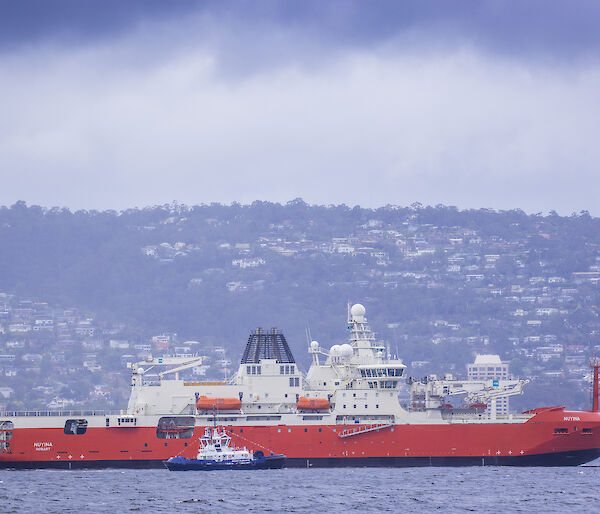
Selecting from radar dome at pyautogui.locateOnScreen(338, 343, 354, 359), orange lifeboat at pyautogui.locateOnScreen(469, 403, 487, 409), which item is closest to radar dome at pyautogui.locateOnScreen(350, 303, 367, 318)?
radar dome at pyautogui.locateOnScreen(338, 343, 354, 359)

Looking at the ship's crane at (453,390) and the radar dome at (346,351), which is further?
the radar dome at (346,351)

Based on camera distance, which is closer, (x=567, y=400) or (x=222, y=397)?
(x=222, y=397)

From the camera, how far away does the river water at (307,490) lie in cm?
6869

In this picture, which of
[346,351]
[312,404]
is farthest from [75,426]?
[346,351]

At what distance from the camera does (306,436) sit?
8575 centimetres

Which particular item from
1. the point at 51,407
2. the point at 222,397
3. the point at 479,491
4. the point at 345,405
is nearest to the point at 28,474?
the point at 222,397

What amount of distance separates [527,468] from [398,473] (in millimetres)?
7600

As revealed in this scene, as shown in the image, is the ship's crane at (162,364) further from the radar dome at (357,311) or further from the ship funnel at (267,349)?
the radar dome at (357,311)

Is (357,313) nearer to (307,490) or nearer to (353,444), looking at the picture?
(353,444)

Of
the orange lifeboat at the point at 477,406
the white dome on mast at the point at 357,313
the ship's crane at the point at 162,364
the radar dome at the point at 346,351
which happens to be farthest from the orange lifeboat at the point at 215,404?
the orange lifeboat at the point at 477,406

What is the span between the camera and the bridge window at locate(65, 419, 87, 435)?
85.9 m

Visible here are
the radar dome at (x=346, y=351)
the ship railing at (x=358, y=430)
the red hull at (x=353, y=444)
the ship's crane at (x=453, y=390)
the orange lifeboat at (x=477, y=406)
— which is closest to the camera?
the red hull at (x=353, y=444)

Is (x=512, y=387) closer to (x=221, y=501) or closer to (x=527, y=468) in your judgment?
(x=527, y=468)

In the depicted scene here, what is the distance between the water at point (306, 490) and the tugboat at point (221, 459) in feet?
1.91
